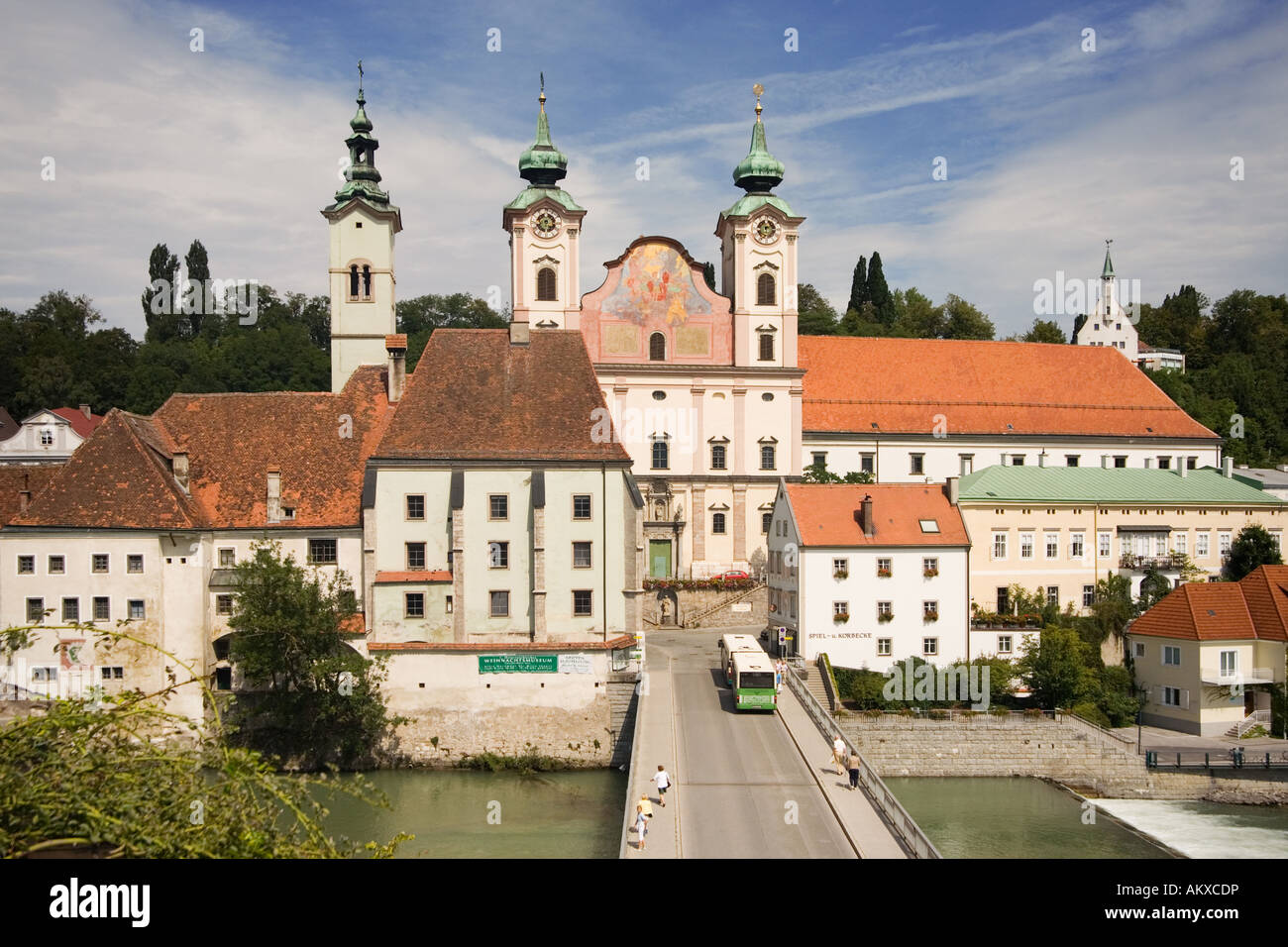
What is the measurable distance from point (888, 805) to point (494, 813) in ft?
42.7

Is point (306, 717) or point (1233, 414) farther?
point (1233, 414)

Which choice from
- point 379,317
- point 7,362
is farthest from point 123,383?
point 379,317

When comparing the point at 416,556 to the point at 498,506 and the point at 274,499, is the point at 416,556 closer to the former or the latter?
the point at 498,506

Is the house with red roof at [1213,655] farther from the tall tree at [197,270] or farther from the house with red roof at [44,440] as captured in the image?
the tall tree at [197,270]

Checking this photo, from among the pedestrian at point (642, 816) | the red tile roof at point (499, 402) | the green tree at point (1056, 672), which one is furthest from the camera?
the green tree at point (1056, 672)

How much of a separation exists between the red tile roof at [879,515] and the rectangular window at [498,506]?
12.5 m

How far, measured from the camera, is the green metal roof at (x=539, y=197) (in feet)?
201

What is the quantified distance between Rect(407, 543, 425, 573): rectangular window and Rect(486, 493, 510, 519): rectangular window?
2689 mm

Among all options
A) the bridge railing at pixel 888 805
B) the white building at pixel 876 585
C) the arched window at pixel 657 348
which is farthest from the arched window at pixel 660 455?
the bridge railing at pixel 888 805

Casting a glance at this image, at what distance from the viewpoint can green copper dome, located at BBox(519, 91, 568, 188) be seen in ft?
206

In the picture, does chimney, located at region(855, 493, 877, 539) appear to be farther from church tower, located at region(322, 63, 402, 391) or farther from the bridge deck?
church tower, located at region(322, 63, 402, 391)

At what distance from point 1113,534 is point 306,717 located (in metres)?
35.9

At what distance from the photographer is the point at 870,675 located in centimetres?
4394

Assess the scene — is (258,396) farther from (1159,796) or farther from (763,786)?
(1159,796)
